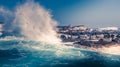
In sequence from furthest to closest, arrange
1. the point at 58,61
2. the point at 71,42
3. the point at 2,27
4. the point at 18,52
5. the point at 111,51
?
the point at 2,27 → the point at 71,42 → the point at 111,51 → the point at 18,52 → the point at 58,61

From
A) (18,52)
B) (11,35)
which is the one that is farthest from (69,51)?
(11,35)

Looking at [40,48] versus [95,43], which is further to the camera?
[95,43]

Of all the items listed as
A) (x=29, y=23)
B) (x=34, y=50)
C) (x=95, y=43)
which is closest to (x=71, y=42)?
(x=95, y=43)

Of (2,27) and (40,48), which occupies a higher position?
(2,27)

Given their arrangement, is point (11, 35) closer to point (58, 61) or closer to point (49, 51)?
point (49, 51)

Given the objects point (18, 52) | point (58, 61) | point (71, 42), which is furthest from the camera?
point (71, 42)

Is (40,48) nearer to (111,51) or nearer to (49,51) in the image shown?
(49,51)
